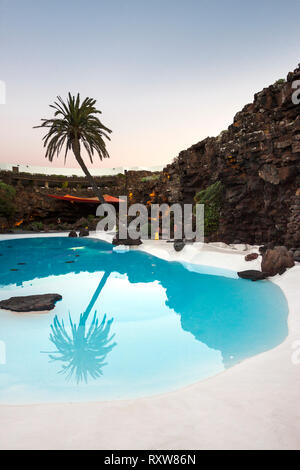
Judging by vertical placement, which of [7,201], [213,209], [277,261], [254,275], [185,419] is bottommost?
[254,275]

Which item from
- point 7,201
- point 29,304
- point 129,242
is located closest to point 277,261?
point 29,304

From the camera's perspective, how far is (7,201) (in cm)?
2209

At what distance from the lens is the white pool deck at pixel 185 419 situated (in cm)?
169

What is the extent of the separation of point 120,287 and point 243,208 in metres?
6.38

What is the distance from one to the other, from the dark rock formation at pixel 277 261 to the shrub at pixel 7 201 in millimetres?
21966

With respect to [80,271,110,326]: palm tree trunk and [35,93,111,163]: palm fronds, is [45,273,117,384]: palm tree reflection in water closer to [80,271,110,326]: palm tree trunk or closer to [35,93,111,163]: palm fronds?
[80,271,110,326]: palm tree trunk

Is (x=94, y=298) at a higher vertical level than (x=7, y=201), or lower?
lower

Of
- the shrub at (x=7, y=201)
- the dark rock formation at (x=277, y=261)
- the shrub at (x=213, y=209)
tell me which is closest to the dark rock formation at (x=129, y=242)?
the shrub at (x=213, y=209)

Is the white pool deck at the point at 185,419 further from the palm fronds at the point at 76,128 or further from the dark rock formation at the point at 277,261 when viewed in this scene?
the palm fronds at the point at 76,128

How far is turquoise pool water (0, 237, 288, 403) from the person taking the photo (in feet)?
9.30

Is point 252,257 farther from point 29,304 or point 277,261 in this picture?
point 29,304

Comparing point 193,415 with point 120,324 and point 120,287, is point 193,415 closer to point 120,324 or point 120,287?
point 120,324

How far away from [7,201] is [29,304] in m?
20.2

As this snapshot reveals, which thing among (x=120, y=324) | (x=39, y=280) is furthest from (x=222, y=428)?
(x=39, y=280)
